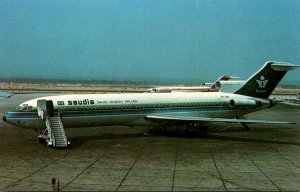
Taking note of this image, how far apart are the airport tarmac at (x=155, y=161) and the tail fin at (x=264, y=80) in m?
3.59

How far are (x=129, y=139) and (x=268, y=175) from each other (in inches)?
472

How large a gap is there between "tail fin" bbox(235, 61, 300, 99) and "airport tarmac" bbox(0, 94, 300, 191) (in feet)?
11.8

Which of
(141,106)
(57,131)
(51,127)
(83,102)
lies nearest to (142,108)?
(141,106)

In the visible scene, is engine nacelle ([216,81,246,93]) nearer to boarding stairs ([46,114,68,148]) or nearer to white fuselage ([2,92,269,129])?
white fuselage ([2,92,269,129])

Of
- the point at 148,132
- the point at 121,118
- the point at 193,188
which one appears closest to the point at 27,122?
the point at 121,118

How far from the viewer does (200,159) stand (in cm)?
2020

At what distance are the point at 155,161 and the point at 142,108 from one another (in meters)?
9.11

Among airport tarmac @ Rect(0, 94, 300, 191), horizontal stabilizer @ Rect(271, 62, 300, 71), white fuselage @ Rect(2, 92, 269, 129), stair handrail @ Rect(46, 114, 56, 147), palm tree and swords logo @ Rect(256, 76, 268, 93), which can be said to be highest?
horizontal stabilizer @ Rect(271, 62, 300, 71)

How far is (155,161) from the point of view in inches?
773

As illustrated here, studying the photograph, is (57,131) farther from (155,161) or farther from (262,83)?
(262,83)

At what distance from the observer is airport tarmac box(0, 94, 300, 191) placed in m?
15.4

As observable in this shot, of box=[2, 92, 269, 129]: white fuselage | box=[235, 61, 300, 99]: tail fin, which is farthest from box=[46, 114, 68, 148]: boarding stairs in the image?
box=[235, 61, 300, 99]: tail fin

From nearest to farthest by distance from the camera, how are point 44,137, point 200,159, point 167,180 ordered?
point 167,180
point 200,159
point 44,137

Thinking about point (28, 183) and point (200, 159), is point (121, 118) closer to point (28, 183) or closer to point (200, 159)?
point (200, 159)
